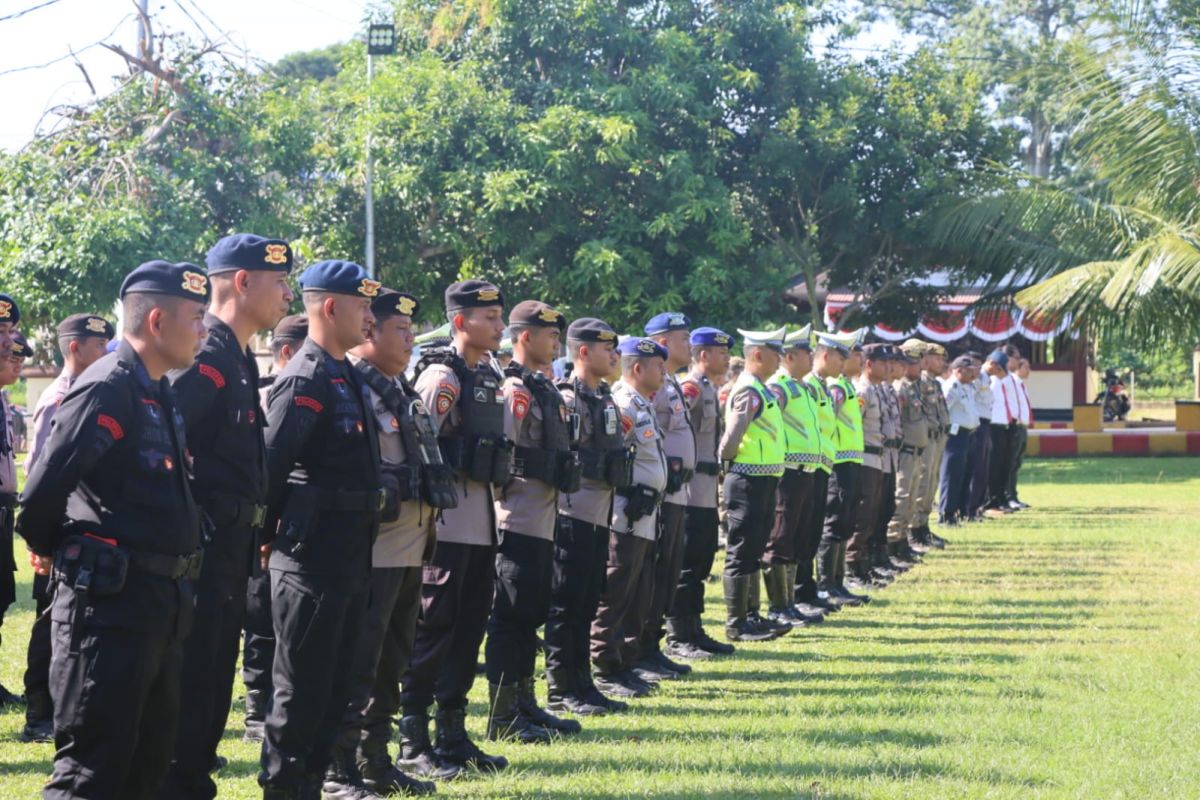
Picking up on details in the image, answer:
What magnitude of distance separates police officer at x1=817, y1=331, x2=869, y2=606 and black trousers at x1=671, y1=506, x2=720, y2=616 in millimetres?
2671

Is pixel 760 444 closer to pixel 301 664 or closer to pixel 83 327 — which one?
pixel 83 327

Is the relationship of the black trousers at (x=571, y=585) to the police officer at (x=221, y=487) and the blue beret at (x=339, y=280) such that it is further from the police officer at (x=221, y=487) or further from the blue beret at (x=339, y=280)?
the police officer at (x=221, y=487)

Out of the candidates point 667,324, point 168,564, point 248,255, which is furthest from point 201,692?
point 667,324

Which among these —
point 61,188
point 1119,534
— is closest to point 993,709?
point 1119,534

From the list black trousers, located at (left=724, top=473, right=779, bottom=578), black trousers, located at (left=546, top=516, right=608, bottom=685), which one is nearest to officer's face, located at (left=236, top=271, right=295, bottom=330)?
black trousers, located at (left=546, top=516, right=608, bottom=685)

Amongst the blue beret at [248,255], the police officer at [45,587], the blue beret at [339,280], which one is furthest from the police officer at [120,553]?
the police officer at [45,587]

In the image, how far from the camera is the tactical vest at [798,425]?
11586 mm

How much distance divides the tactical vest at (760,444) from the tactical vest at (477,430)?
4007 mm

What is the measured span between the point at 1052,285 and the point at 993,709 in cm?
1392

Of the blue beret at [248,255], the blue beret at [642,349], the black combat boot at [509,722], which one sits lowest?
the black combat boot at [509,722]

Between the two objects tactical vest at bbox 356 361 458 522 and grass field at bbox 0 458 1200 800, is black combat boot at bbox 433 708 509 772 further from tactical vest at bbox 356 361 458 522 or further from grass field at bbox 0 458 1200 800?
tactical vest at bbox 356 361 458 522

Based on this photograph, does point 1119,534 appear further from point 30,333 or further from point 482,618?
point 30,333

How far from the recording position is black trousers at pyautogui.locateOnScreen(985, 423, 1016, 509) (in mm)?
21703

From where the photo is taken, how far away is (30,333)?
22.5 metres
